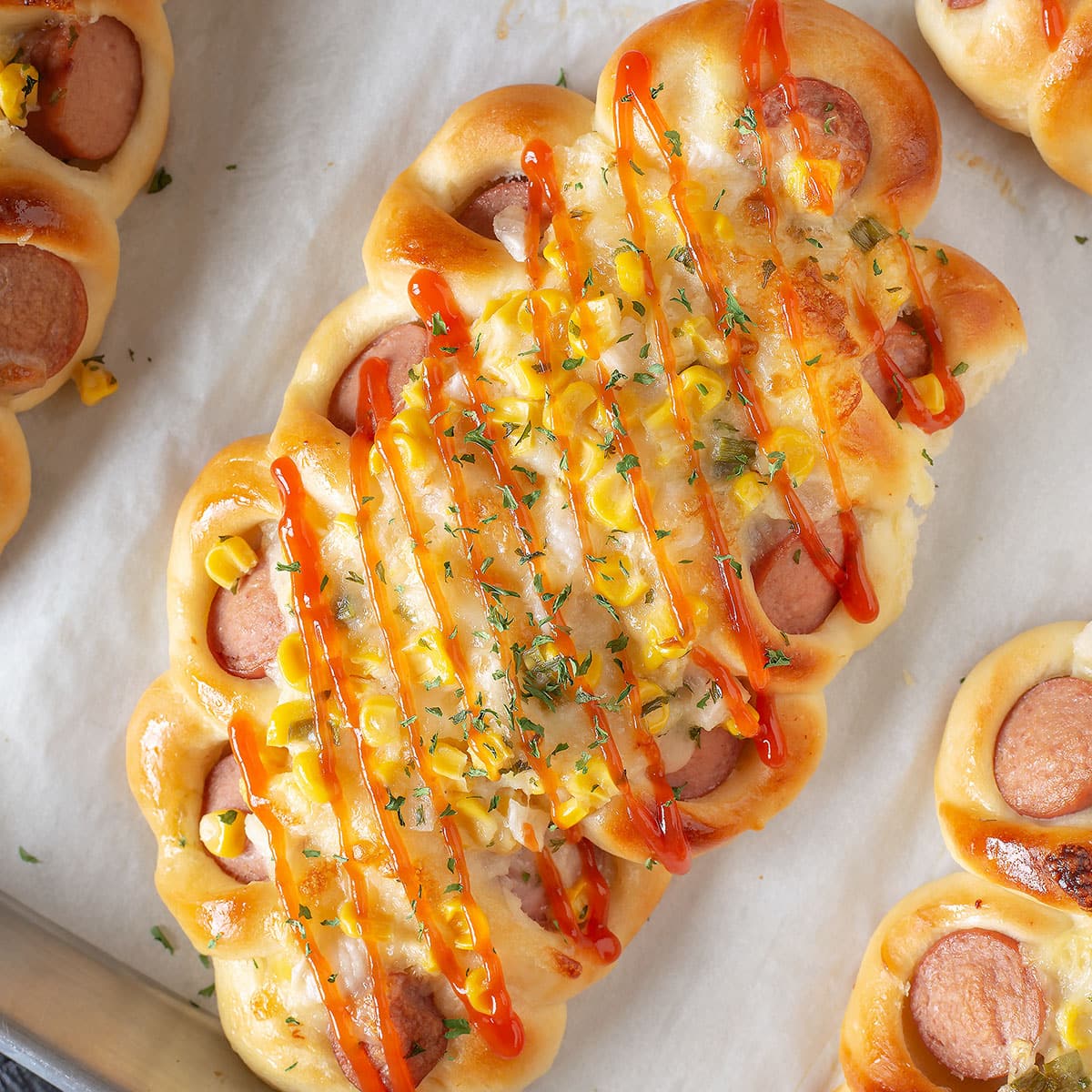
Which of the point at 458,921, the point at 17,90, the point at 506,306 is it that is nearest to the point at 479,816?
the point at 458,921

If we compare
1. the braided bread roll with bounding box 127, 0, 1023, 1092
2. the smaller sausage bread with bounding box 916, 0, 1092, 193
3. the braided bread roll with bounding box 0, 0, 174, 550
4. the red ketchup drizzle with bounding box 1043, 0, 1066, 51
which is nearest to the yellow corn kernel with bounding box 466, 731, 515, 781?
the braided bread roll with bounding box 127, 0, 1023, 1092

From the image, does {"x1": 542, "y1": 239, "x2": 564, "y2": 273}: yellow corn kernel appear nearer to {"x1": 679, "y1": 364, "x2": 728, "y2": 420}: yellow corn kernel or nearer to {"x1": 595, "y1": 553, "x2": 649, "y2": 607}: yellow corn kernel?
{"x1": 679, "y1": 364, "x2": 728, "y2": 420}: yellow corn kernel

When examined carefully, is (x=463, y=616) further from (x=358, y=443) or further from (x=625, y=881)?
(x=625, y=881)

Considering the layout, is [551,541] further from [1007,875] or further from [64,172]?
[64,172]

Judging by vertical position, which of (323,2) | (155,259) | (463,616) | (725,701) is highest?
(323,2)

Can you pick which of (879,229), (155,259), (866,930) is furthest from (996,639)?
(155,259)

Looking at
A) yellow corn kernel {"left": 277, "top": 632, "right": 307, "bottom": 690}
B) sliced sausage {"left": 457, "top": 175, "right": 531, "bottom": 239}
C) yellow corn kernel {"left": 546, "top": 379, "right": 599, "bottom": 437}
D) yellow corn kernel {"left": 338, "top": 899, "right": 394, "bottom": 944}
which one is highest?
sliced sausage {"left": 457, "top": 175, "right": 531, "bottom": 239}
